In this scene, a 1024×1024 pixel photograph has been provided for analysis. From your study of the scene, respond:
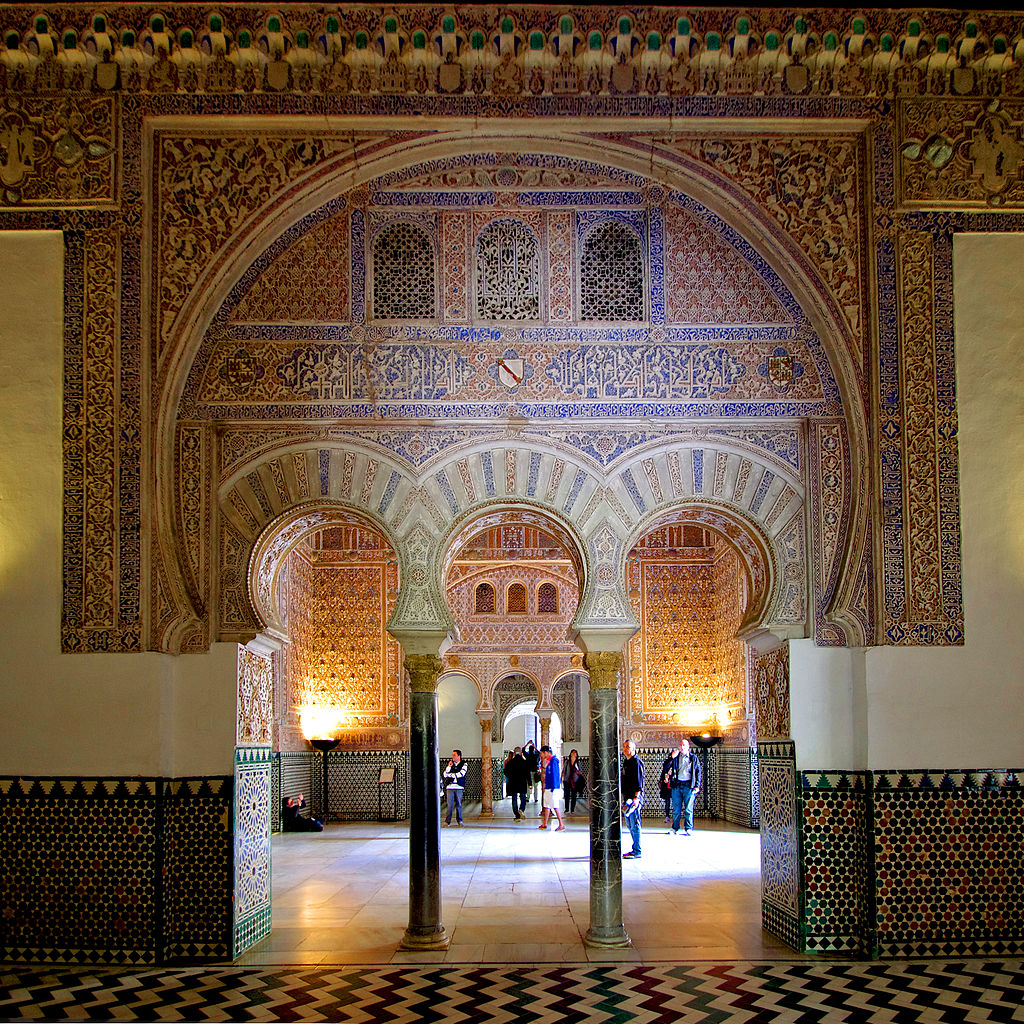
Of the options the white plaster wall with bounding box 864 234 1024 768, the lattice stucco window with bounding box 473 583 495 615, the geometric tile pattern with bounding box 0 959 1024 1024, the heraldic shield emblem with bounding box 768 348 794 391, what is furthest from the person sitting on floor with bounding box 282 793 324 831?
the heraldic shield emblem with bounding box 768 348 794 391

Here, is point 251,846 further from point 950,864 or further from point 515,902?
point 950,864

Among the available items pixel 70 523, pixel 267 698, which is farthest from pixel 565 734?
pixel 70 523

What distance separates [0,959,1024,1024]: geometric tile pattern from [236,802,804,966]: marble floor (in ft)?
0.83

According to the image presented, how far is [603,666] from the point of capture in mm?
6051

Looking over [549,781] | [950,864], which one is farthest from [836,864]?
[549,781]

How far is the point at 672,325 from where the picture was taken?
6.08m

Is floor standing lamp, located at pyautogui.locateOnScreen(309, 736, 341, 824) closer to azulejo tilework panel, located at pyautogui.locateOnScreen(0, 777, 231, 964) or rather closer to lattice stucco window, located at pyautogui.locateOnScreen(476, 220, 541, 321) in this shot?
azulejo tilework panel, located at pyautogui.locateOnScreen(0, 777, 231, 964)

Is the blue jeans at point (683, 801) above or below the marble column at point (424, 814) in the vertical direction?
below

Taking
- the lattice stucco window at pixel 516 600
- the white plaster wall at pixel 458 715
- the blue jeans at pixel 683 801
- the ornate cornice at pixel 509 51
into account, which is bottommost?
the blue jeans at pixel 683 801

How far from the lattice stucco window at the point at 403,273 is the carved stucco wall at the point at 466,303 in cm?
15

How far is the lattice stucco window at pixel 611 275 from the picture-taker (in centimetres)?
616

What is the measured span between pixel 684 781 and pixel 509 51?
25.9ft

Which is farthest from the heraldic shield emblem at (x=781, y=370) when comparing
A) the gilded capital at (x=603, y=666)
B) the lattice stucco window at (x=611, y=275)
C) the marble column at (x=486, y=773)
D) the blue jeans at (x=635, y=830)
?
the marble column at (x=486, y=773)

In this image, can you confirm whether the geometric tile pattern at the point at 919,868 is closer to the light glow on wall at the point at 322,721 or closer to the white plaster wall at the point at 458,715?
the light glow on wall at the point at 322,721
